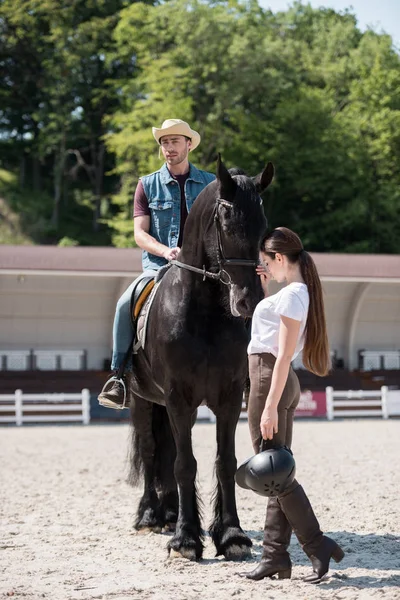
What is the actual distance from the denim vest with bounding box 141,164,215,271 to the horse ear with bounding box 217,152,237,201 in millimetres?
1311

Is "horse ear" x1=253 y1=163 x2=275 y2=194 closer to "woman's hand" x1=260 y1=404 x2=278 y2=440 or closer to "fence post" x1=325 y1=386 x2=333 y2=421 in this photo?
"woman's hand" x1=260 y1=404 x2=278 y2=440

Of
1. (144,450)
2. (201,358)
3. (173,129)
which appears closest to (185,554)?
(201,358)

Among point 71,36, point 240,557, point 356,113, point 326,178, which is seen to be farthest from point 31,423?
point 71,36

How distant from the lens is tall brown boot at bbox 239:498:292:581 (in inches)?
196

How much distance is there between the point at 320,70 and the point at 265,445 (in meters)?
43.6

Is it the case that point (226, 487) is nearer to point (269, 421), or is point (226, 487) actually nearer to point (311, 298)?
point (269, 421)

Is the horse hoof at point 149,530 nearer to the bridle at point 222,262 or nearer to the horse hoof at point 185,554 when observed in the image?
the horse hoof at point 185,554

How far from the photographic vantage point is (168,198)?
6.72 metres

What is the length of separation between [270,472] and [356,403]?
16.8m

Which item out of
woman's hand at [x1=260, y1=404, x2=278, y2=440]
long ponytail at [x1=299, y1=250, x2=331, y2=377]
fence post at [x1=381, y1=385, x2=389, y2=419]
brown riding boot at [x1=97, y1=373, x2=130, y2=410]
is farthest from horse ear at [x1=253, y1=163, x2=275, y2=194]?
fence post at [x1=381, y1=385, x2=389, y2=419]

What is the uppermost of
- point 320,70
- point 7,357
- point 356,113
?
point 320,70

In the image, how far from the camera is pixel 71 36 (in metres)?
49.6

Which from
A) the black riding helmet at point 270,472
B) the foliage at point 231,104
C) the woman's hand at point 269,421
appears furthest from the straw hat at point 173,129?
the foliage at point 231,104

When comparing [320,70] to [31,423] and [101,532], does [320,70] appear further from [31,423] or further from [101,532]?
[101,532]
